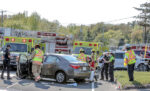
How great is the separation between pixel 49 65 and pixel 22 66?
146 centimetres

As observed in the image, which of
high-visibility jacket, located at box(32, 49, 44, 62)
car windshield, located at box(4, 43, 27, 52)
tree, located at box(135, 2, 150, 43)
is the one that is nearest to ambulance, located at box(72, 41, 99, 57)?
car windshield, located at box(4, 43, 27, 52)

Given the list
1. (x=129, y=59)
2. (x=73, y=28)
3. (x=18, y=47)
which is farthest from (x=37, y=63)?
(x=73, y=28)

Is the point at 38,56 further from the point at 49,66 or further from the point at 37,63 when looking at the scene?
the point at 49,66

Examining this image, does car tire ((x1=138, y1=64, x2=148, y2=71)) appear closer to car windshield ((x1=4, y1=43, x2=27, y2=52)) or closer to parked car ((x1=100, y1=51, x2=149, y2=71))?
parked car ((x1=100, y1=51, x2=149, y2=71))

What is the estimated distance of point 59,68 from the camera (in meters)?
11.4

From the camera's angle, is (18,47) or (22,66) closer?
(22,66)

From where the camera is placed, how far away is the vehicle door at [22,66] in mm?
11961

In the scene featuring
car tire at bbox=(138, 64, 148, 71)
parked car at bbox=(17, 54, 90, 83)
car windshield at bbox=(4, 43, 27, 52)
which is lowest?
car tire at bbox=(138, 64, 148, 71)

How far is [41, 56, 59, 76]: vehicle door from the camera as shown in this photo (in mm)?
11578

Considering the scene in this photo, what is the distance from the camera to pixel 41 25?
5994 centimetres

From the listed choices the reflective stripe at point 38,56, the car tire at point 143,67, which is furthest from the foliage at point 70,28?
the reflective stripe at point 38,56

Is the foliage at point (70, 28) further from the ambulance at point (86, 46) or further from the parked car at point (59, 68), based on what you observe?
the parked car at point (59, 68)

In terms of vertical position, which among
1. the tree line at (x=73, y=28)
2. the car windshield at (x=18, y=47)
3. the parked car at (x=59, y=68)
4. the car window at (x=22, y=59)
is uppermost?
the tree line at (x=73, y=28)

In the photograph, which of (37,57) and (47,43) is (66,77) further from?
(47,43)
